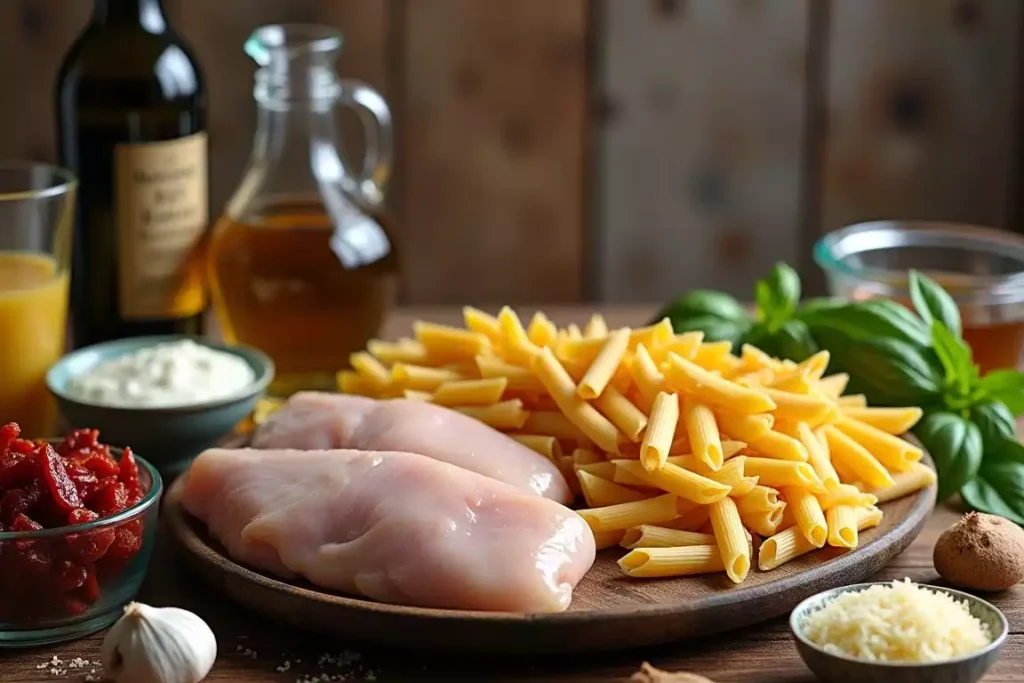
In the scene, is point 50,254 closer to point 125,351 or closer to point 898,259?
point 125,351

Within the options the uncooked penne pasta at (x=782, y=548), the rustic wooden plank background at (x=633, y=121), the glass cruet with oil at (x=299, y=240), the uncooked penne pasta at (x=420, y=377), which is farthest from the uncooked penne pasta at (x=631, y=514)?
the rustic wooden plank background at (x=633, y=121)

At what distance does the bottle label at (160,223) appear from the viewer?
2.02 m

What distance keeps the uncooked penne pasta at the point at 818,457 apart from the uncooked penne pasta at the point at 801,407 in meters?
0.01

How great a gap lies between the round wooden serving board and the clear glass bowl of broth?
66cm

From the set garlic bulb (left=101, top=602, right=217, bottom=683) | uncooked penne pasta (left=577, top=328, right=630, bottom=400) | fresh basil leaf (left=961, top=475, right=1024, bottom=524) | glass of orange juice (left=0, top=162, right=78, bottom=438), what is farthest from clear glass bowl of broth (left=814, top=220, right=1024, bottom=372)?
garlic bulb (left=101, top=602, right=217, bottom=683)

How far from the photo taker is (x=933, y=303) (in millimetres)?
1937

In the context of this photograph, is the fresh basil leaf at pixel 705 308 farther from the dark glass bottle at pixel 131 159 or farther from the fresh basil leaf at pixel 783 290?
the dark glass bottle at pixel 131 159

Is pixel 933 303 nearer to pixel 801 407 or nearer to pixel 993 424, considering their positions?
pixel 993 424

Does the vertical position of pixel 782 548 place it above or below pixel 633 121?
below

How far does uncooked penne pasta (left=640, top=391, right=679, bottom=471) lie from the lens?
4.89ft

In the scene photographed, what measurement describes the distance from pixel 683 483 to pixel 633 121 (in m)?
2.03

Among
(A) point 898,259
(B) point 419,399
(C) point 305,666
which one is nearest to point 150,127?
(B) point 419,399

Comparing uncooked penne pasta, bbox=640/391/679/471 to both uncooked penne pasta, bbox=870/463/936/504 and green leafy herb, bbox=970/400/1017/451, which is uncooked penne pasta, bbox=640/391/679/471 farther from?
green leafy herb, bbox=970/400/1017/451

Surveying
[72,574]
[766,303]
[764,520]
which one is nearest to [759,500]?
[764,520]
